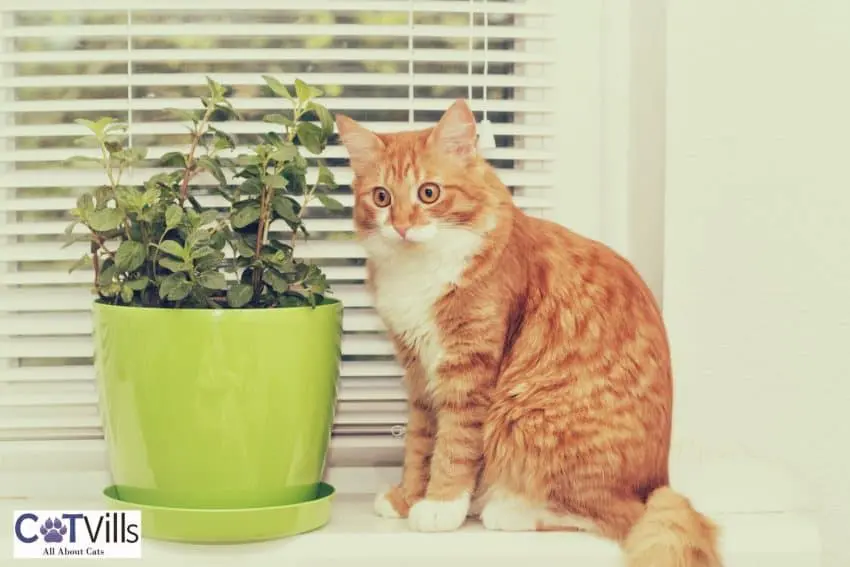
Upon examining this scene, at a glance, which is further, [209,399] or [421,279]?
[421,279]

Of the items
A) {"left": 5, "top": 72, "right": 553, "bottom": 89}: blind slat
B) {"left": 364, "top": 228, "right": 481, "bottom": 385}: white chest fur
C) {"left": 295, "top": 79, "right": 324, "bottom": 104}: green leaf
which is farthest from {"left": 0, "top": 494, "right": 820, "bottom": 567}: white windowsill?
{"left": 5, "top": 72, "right": 553, "bottom": 89}: blind slat

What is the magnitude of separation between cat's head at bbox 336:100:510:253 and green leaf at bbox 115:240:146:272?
28 cm

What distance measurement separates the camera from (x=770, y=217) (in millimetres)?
1366

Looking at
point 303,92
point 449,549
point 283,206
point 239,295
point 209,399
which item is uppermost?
point 303,92

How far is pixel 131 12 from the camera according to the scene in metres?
1.41

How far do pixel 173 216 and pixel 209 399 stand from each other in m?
0.22

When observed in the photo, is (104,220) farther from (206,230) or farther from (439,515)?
(439,515)

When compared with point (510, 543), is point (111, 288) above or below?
above

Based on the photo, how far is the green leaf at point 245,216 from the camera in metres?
1.14

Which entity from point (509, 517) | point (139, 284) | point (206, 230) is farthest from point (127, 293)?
point (509, 517)

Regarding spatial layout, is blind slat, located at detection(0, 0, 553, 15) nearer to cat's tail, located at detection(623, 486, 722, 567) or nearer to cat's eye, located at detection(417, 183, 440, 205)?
cat's eye, located at detection(417, 183, 440, 205)

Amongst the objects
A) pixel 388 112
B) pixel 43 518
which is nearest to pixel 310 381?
pixel 43 518

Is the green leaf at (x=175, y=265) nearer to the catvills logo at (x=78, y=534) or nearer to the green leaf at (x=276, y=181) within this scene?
the green leaf at (x=276, y=181)

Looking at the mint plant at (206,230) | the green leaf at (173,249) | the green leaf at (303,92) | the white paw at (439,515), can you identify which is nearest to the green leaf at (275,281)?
the mint plant at (206,230)
